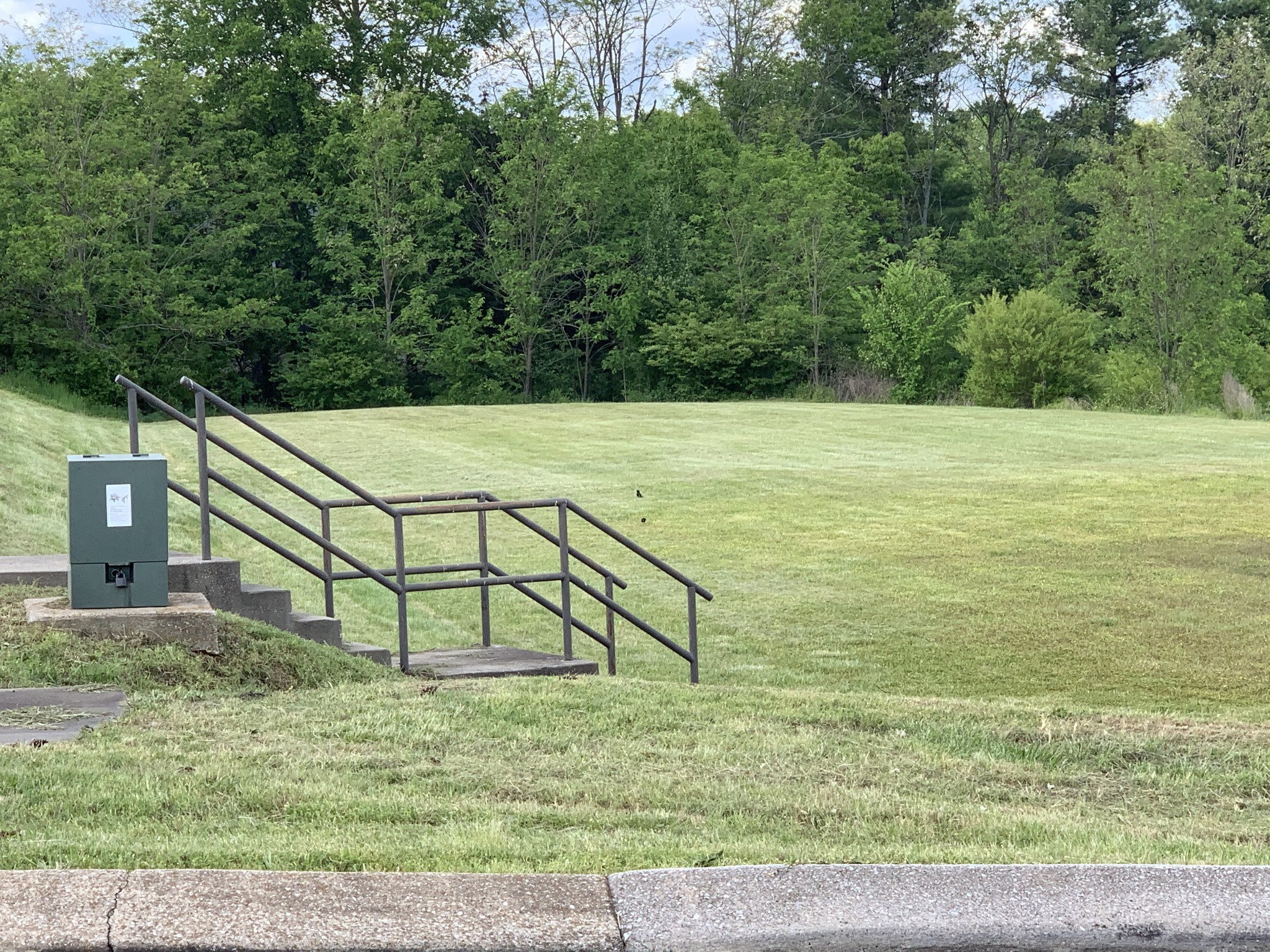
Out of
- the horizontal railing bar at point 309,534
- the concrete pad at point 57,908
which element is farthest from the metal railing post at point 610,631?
the concrete pad at point 57,908

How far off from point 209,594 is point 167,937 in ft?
16.9

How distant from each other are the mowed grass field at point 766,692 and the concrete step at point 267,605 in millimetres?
1001

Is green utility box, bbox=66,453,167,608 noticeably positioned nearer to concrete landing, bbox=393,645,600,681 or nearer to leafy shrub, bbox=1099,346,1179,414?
concrete landing, bbox=393,645,600,681

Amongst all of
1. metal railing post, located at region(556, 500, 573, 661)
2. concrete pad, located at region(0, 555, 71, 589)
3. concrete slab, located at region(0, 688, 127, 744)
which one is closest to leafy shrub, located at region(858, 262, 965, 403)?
metal railing post, located at region(556, 500, 573, 661)

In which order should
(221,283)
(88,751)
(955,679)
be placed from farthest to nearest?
(221,283)
(955,679)
(88,751)

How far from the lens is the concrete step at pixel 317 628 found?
8.95 meters

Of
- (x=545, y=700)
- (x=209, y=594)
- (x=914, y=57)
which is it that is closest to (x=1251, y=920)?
(x=545, y=700)

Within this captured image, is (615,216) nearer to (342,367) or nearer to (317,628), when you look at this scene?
(342,367)

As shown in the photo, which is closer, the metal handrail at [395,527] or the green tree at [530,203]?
the metal handrail at [395,527]

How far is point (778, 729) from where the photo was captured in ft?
22.8

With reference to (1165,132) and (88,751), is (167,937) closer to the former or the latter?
(88,751)

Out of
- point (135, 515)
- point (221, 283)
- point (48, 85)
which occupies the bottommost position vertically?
point (135, 515)

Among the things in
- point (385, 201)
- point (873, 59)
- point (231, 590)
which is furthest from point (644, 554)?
point (873, 59)

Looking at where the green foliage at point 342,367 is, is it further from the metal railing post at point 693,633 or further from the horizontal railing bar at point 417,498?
the metal railing post at point 693,633
